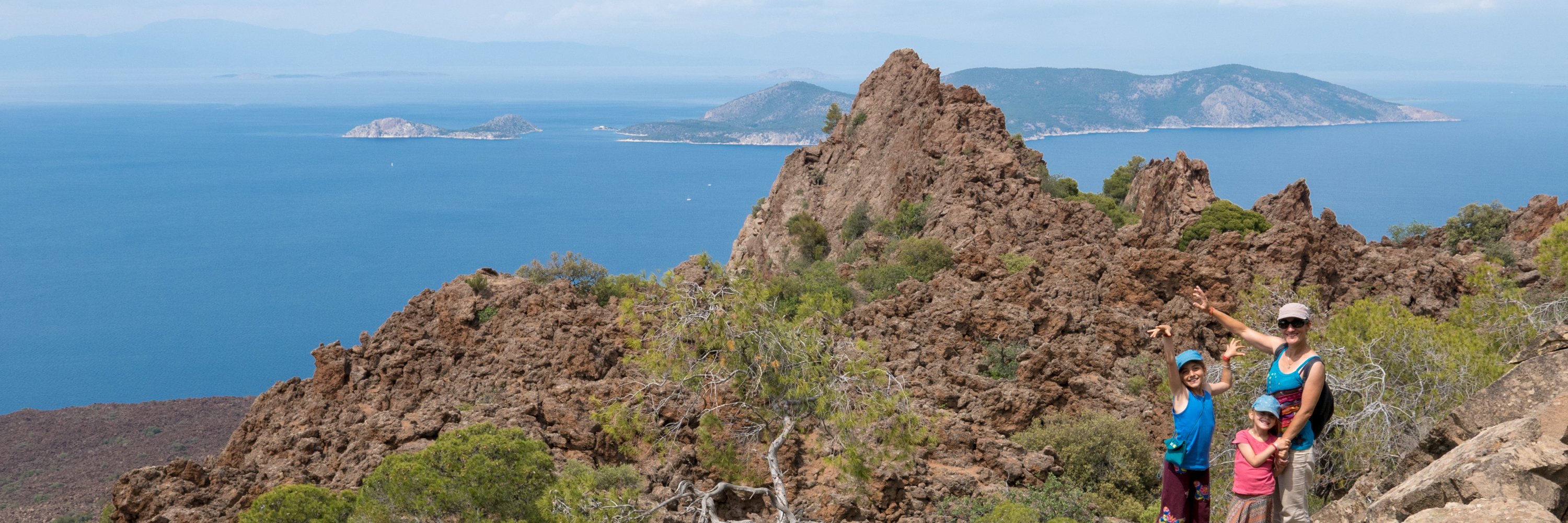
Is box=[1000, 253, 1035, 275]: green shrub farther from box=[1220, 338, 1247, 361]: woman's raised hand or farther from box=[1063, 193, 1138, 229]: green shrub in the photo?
box=[1220, 338, 1247, 361]: woman's raised hand

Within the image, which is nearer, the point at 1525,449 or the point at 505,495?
the point at 1525,449

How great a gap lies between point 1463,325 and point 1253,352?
7609 millimetres

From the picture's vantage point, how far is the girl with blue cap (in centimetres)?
795

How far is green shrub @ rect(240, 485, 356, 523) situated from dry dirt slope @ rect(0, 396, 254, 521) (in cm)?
3783

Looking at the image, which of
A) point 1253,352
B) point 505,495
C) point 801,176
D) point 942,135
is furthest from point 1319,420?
point 801,176

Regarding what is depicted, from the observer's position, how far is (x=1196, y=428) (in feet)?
26.1

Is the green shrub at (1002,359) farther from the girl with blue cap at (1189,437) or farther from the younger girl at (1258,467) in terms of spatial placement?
the younger girl at (1258,467)

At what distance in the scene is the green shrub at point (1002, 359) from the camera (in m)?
Answer: 22.0

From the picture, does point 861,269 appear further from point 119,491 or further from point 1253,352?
point 119,491

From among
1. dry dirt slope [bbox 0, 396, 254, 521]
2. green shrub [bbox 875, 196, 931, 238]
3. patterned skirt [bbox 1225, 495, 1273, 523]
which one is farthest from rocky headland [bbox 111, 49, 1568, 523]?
dry dirt slope [bbox 0, 396, 254, 521]

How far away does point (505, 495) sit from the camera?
13.5m

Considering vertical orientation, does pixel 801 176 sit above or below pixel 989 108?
below

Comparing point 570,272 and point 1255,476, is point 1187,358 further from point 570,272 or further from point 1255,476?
point 570,272

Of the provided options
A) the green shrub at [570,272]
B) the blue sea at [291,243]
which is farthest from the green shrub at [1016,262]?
the blue sea at [291,243]
